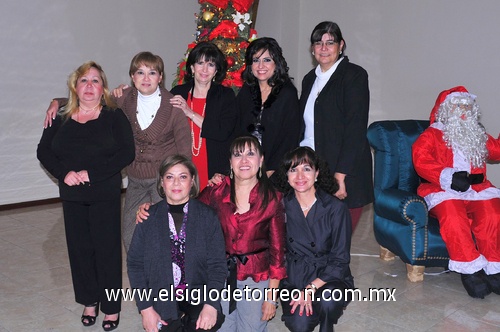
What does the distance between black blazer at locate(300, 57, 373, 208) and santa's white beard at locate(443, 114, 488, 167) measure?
1070mm

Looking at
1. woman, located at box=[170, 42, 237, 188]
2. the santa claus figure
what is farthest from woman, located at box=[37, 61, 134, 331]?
the santa claus figure

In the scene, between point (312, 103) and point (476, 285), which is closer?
point (312, 103)

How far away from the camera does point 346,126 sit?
322 centimetres

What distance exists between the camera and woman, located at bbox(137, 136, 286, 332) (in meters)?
2.80

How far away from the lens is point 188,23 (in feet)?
23.5

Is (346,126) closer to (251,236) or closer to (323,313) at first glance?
(251,236)

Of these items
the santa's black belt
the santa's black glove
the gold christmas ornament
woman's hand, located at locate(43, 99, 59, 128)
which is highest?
the gold christmas ornament

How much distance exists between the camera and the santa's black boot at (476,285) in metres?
3.72

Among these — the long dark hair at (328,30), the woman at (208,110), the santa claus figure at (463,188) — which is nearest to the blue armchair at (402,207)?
the santa claus figure at (463,188)

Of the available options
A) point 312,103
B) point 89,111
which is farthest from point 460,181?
point 89,111

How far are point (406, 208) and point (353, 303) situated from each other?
757mm

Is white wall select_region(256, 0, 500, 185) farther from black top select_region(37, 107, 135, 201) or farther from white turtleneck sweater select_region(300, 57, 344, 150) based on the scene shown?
black top select_region(37, 107, 135, 201)

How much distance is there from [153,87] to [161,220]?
814 millimetres

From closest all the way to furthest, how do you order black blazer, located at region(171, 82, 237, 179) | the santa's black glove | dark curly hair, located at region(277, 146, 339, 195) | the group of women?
the group of women → dark curly hair, located at region(277, 146, 339, 195) → black blazer, located at region(171, 82, 237, 179) → the santa's black glove
